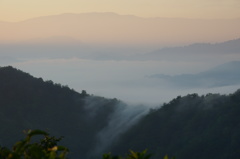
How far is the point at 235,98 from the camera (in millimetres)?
199000

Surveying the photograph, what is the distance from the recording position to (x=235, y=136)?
182m

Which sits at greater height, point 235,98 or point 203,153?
point 235,98

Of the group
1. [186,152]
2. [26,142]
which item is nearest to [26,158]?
[26,142]

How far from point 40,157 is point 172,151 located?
178 metres

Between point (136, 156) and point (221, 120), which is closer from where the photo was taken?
point (136, 156)

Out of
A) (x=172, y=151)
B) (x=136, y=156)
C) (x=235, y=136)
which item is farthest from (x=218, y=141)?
(x=136, y=156)

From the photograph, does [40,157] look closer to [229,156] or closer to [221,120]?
[229,156]

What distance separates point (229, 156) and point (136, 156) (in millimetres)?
151090

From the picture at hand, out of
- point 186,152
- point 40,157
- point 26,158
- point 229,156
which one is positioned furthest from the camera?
point 186,152

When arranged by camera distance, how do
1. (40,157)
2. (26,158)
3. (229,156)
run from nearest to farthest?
(40,157), (26,158), (229,156)

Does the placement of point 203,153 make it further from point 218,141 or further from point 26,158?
point 26,158

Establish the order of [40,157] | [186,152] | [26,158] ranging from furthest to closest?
1. [186,152]
2. [26,158]
3. [40,157]

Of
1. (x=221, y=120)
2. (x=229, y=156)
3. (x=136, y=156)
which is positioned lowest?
(x=136, y=156)

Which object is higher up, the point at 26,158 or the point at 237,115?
the point at 237,115
